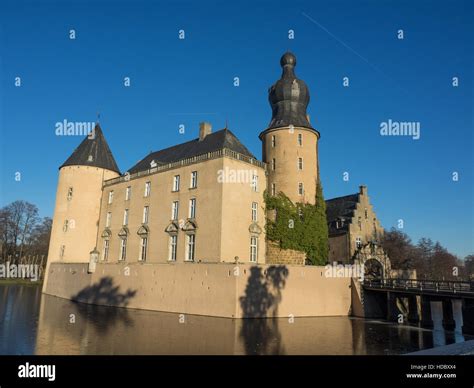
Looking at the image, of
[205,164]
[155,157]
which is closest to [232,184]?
[205,164]

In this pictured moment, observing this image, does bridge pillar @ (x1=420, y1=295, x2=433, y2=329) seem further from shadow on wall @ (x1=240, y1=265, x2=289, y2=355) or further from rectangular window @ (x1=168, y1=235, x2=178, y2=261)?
rectangular window @ (x1=168, y1=235, x2=178, y2=261)

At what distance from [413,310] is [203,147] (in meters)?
19.5

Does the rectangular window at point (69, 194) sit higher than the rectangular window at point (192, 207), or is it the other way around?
the rectangular window at point (69, 194)

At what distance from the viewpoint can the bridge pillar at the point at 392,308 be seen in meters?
24.5

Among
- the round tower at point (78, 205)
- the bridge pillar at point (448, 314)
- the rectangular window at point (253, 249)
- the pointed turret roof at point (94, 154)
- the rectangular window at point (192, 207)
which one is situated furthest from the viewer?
the pointed turret roof at point (94, 154)

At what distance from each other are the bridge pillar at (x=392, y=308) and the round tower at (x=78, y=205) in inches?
1063

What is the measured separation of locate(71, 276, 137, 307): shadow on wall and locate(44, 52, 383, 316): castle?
1219 millimetres

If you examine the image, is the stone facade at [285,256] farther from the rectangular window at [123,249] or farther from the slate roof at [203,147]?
the rectangular window at [123,249]

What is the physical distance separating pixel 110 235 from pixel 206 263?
14.7 m

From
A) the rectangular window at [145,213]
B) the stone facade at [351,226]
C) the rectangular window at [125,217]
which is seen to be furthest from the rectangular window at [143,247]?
the stone facade at [351,226]

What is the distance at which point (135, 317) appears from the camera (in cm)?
2236

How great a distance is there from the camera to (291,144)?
93.9 ft

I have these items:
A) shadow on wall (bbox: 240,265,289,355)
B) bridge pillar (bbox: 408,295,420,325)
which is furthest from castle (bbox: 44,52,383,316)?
bridge pillar (bbox: 408,295,420,325)
